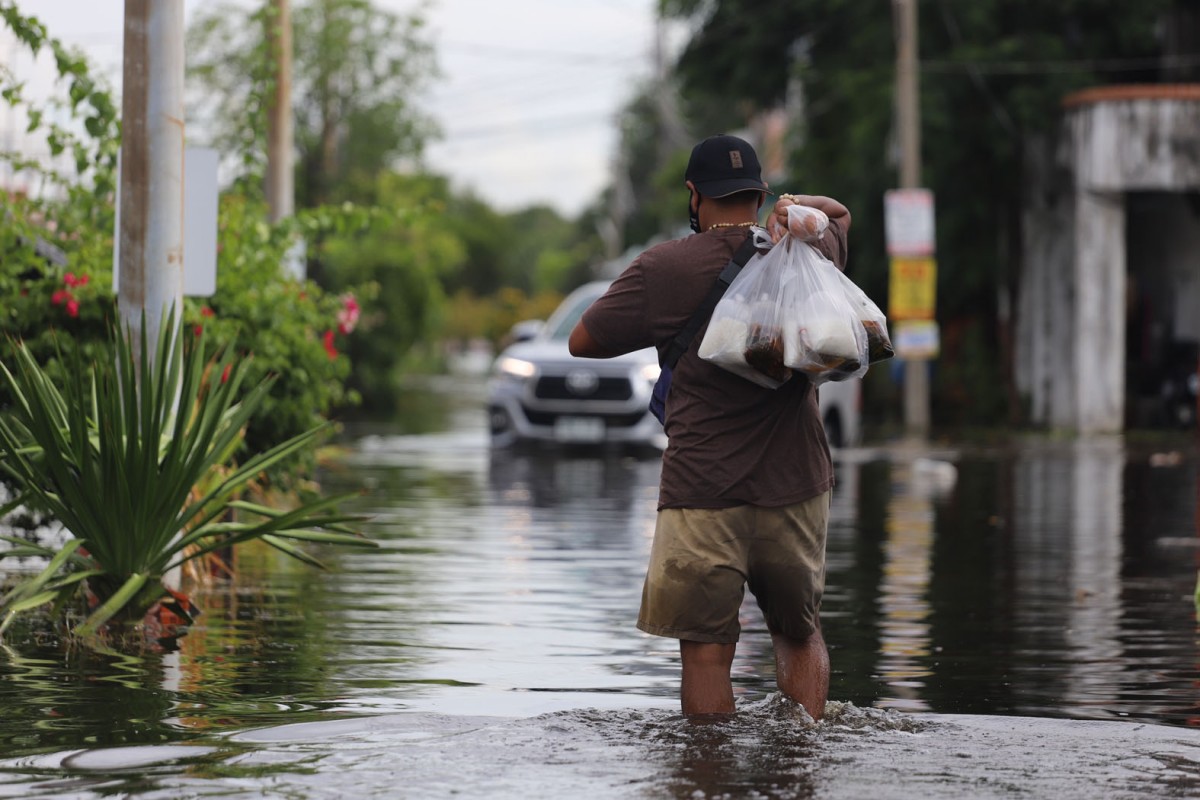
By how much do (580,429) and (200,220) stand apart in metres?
11.6

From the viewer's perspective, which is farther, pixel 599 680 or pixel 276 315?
pixel 276 315

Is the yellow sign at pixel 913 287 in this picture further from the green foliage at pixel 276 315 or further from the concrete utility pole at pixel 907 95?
the green foliage at pixel 276 315

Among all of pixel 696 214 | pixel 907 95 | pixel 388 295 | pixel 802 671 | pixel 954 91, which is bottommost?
pixel 802 671

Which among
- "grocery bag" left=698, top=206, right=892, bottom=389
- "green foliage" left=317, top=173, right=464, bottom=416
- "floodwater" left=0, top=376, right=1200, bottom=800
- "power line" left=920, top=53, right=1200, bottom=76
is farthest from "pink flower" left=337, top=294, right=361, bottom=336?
"green foliage" left=317, top=173, right=464, bottom=416

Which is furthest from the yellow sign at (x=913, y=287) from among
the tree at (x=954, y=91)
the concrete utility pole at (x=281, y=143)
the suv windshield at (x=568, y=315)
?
the concrete utility pole at (x=281, y=143)

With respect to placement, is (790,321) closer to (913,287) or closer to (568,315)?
(568,315)

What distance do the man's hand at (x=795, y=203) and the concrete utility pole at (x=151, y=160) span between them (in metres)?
3.79

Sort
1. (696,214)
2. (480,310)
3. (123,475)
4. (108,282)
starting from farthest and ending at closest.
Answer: (480,310), (108,282), (123,475), (696,214)

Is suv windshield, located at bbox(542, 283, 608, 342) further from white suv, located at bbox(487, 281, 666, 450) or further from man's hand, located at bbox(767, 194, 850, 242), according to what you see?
man's hand, located at bbox(767, 194, 850, 242)

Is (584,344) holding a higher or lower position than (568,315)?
lower

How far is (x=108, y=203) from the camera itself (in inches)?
489

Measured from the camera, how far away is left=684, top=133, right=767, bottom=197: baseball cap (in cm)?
643

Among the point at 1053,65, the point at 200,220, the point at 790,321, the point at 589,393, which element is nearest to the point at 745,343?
the point at 790,321

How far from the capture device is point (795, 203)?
6426 millimetres
